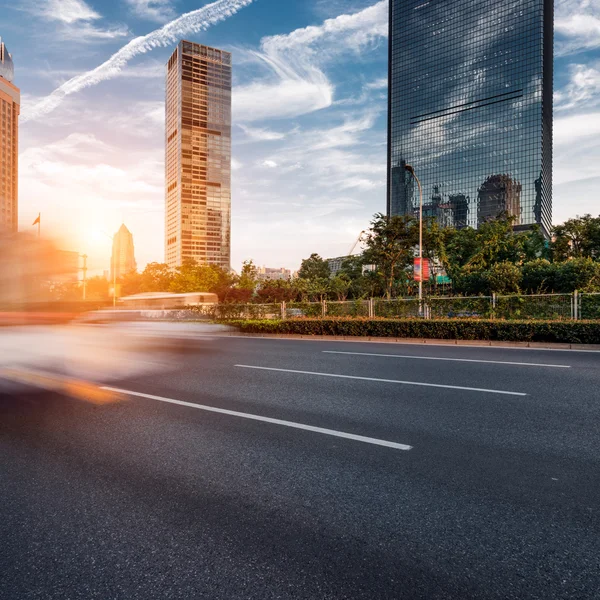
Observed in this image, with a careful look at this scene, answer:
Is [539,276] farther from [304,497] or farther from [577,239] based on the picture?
[304,497]

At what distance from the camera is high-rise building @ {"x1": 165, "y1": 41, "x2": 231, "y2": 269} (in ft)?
564

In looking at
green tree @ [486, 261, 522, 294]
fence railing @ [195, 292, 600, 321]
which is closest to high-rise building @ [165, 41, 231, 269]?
green tree @ [486, 261, 522, 294]

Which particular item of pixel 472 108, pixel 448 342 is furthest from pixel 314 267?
pixel 472 108

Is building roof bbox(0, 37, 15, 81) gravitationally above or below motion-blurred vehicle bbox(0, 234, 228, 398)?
above

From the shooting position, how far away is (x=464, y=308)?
59.1 ft

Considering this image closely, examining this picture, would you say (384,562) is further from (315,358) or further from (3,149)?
(3,149)

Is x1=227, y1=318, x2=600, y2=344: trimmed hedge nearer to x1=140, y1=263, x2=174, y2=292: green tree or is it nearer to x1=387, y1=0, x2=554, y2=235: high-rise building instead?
x1=140, y1=263, x2=174, y2=292: green tree

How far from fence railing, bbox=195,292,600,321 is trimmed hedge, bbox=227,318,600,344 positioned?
2.08m

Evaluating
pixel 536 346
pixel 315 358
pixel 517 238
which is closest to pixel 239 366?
pixel 315 358

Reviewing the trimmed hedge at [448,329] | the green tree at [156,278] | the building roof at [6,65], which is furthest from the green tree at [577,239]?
the building roof at [6,65]

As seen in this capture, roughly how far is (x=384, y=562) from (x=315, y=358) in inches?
315

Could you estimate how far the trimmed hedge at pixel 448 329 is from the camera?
12.9m

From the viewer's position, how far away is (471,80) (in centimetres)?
12175

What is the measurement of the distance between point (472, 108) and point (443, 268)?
9931cm
